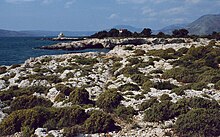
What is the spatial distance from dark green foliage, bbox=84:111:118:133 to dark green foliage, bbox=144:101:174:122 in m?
1.98

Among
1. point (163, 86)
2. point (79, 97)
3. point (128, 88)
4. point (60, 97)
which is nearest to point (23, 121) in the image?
point (79, 97)

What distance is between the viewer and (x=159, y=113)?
14664mm

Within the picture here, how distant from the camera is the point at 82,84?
936 inches

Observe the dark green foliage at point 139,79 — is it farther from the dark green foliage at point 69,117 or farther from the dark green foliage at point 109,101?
the dark green foliage at point 69,117

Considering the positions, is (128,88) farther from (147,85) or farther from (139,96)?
(139,96)

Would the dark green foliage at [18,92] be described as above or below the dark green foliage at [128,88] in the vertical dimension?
below

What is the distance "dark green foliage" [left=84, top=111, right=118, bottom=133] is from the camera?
533 inches

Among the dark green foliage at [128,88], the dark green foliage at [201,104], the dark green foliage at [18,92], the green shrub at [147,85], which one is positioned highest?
the dark green foliage at [201,104]

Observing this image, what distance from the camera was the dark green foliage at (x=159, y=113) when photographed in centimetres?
1445

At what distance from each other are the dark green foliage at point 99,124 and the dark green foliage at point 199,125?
3160mm

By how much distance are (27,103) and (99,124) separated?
6.75m

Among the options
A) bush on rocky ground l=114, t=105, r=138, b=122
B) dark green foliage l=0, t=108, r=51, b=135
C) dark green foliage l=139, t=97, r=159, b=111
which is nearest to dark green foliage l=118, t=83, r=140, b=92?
dark green foliage l=139, t=97, r=159, b=111

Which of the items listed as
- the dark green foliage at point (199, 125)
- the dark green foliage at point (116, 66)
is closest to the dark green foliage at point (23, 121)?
the dark green foliage at point (199, 125)

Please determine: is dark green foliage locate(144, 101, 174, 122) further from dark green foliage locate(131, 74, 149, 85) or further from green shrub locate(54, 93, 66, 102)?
dark green foliage locate(131, 74, 149, 85)
